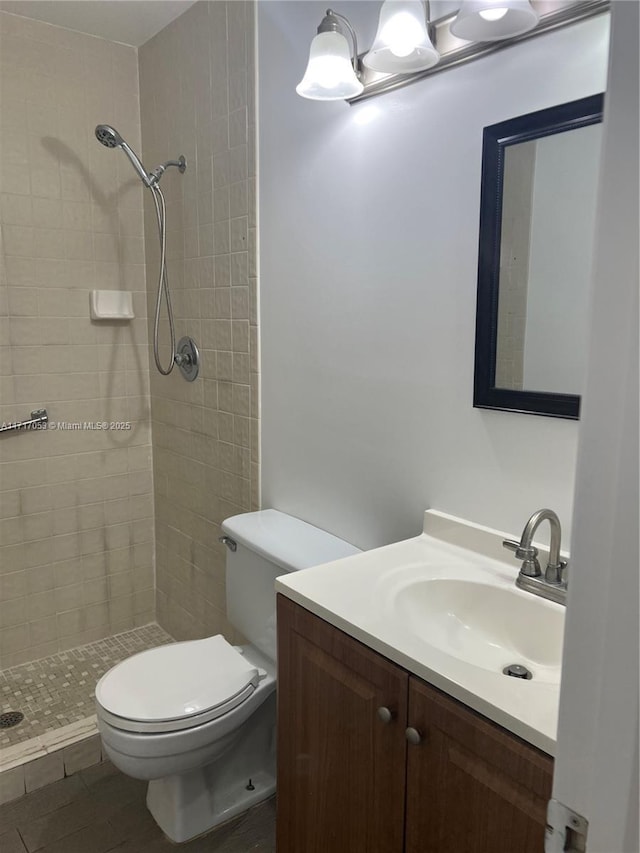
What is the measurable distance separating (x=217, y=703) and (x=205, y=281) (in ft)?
4.58

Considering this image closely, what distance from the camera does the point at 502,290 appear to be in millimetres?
1352

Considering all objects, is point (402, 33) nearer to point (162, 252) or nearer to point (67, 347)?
point (162, 252)

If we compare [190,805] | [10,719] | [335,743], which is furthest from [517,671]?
[10,719]

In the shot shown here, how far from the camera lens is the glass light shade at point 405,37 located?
131cm

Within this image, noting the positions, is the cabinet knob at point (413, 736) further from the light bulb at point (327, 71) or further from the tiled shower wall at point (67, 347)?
the tiled shower wall at point (67, 347)

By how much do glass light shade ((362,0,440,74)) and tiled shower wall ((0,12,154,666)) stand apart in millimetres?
1528

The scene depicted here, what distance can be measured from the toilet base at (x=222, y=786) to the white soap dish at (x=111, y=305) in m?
1.58

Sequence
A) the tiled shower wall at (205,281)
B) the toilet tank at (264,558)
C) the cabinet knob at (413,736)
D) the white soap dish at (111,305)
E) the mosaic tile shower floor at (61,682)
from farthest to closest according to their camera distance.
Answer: the white soap dish at (111,305) < the mosaic tile shower floor at (61,682) < the tiled shower wall at (205,281) < the toilet tank at (264,558) < the cabinet knob at (413,736)

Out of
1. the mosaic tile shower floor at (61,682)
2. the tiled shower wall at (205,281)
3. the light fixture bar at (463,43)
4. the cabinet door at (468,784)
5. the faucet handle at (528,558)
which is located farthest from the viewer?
the mosaic tile shower floor at (61,682)

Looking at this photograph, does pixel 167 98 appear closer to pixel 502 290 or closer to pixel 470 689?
pixel 502 290

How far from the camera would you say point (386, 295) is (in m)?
1.61

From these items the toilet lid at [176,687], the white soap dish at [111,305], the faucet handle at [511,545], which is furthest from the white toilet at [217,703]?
the white soap dish at [111,305]

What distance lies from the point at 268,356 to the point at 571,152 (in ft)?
3.58

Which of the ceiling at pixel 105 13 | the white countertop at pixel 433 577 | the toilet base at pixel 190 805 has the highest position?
the ceiling at pixel 105 13
